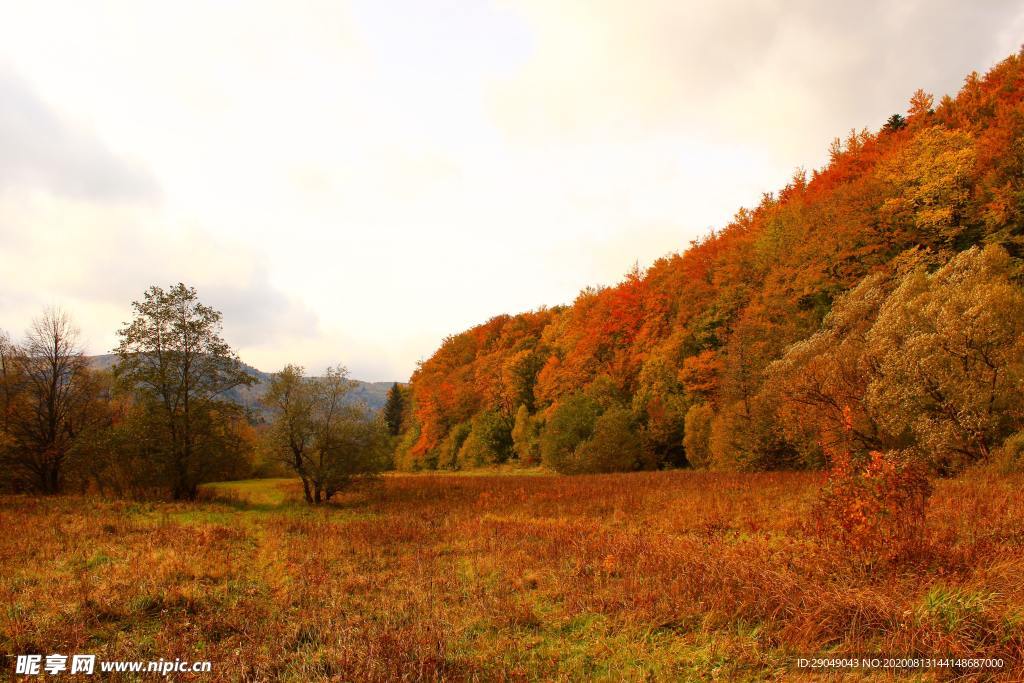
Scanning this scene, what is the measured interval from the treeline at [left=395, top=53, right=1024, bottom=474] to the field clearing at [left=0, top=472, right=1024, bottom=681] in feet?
9.16

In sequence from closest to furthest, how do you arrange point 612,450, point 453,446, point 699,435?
point 699,435
point 612,450
point 453,446

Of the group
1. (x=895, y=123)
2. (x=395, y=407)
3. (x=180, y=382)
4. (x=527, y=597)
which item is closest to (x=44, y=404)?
(x=180, y=382)

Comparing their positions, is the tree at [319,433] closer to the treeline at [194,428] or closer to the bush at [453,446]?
the treeline at [194,428]

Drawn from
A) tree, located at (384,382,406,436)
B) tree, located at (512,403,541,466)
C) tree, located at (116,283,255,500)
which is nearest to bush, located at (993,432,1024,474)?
tree, located at (116,283,255,500)

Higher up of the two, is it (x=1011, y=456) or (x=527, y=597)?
(x=1011, y=456)

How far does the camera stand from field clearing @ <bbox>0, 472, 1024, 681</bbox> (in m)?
5.30

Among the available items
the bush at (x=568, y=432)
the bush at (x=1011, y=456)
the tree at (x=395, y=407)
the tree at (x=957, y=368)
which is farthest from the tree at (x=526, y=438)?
the tree at (x=395, y=407)

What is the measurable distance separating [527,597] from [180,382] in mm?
24845

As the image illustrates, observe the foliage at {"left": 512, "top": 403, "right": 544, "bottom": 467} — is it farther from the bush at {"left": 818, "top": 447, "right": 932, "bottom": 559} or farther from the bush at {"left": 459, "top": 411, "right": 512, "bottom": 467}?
the bush at {"left": 818, "top": 447, "right": 932, "bottom": 559}

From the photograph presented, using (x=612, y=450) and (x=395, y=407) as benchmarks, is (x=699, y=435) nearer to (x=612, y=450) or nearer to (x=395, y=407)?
(x=612, y=450)

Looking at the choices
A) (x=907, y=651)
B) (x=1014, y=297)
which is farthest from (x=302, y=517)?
(x=1014, y=297)

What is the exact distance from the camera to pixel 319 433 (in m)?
24.8

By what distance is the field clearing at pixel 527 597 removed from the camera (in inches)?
209

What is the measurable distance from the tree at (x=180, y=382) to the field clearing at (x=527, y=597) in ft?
31.0
